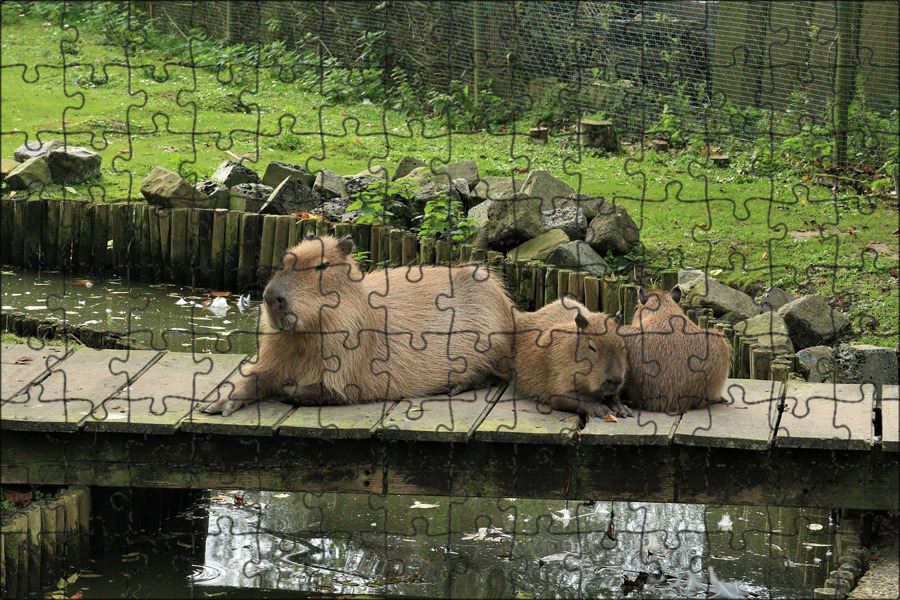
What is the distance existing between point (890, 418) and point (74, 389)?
5.56 meters

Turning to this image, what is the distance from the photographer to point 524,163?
1548 centimetres

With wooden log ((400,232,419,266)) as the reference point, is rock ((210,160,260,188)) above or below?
above

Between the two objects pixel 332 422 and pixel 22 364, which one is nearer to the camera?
pixel 332 422

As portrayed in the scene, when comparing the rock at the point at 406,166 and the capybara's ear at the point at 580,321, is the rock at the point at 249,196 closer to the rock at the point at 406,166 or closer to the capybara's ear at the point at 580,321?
the rock at the point at 406,166

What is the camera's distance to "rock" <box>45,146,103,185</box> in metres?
14.9

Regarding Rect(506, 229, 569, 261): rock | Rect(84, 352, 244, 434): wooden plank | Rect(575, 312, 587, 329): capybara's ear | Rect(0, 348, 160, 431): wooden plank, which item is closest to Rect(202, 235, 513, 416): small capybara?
Rect(84, 352, 244, 434): wooden plank

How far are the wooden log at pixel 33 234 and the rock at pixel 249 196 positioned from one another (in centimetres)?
188

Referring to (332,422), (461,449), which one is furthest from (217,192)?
(461,449)

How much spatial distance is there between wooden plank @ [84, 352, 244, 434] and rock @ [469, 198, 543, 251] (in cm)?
443

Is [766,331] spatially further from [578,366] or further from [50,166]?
[50,166]

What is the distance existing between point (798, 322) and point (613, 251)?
2.40 metres

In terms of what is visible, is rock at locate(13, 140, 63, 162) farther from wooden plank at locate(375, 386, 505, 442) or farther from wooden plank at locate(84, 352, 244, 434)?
wooden plank at locate(375, 386, 505, 442)

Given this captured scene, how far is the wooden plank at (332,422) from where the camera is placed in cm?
711

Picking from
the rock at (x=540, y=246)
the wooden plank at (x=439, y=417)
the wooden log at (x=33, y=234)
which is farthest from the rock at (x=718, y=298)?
the wooden log at (x=33, y=234)
